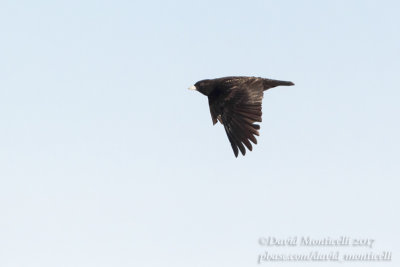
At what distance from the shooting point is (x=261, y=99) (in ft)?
74.4

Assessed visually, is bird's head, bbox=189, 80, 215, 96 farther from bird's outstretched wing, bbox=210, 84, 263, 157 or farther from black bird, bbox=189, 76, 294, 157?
bird's outstretched wing, bbox=210, 84, 263, 157

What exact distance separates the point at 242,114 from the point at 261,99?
0.78m

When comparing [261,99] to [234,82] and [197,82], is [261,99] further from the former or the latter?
[197,82]

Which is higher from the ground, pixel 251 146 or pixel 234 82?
pixel 234 82

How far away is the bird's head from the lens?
24.1 m

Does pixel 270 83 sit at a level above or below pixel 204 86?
above

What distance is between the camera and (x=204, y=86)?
24.4 m

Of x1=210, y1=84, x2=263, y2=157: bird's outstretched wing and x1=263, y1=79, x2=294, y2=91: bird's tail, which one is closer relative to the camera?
x1=210, y1=84, x2=263, y2=157: bird's outstretched wing

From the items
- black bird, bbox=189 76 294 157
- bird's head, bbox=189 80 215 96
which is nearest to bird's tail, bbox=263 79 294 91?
black bird, bbox=189 76 294 157

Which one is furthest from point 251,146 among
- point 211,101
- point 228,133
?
point 211,101

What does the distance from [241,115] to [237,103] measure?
20.6 inches

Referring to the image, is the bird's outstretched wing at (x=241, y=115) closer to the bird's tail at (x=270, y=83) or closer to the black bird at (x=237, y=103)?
the black bird at (x=237, y=103)

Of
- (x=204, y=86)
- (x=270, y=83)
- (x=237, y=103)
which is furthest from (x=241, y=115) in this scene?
(x=204, y=86)

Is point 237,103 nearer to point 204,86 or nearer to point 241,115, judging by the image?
point 241,115
